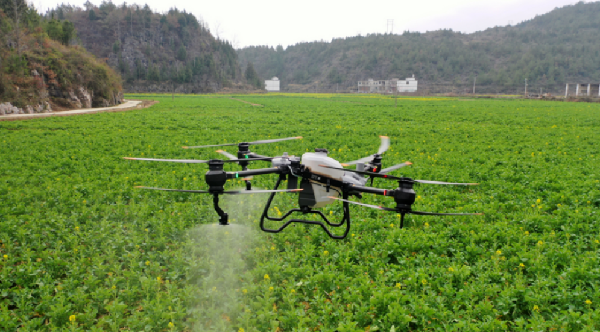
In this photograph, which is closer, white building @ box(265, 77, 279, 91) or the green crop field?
the green crop field

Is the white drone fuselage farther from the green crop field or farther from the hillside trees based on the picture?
the hillside trees

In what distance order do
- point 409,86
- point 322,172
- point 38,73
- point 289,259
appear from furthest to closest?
point 409,86
point 38,73
point 289,259
point 322,172

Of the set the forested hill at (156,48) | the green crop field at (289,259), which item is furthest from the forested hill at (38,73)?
the forested hill at (156,48)

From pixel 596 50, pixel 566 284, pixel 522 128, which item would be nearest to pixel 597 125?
pixel 522 128

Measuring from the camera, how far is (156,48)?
145250 millimetres

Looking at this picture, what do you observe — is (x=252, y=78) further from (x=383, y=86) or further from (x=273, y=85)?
(x=383, y=86)

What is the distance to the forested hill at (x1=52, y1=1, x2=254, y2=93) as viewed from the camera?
12462 centimetres

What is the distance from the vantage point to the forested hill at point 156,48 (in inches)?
4906

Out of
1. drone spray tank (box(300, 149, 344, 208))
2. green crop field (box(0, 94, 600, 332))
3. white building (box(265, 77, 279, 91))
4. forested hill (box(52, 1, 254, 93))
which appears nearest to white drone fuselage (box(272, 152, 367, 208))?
drone spray tank (box(300, 149, 344, 208))

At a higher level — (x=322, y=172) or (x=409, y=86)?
(x=409, y=86)

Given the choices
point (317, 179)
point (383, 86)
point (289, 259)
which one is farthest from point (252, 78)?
point (317, 179)

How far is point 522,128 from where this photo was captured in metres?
24.4

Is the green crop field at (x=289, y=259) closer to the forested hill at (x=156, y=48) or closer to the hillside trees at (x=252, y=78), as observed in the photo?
the forested hill at (x=156, y=48)

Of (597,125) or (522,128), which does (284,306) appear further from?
(597,125)
